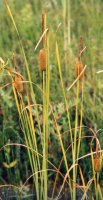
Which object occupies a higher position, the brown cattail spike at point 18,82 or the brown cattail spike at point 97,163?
the brown cattail spike at point 18,82

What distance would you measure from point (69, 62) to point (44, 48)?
36.9 inches

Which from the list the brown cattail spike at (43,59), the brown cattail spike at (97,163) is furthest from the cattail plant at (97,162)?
the brown cattail spike at (43,59)

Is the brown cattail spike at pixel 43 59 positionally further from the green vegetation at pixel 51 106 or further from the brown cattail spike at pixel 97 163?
the brown cattail spike at pixel 97 163

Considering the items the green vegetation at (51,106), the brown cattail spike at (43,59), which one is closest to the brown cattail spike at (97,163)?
the green vegetation at (51,106)

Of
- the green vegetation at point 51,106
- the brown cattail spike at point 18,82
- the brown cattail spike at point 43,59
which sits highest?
the brown cattail spike at point 43,59

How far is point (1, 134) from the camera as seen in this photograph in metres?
2.27

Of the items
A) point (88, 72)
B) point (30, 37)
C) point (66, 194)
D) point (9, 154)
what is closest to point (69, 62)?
point (88, 72)

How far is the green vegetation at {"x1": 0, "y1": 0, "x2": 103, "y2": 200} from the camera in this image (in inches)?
68.7

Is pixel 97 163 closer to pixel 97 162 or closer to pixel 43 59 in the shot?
pixel 97 162

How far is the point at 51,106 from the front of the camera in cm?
194

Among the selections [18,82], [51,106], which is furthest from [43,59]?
[51,106]

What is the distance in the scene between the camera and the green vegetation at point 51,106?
1.74 m

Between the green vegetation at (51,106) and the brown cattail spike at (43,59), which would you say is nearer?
the brown cattail spike at (43,59)

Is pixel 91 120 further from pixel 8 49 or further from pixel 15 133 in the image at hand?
pixel 8 49
